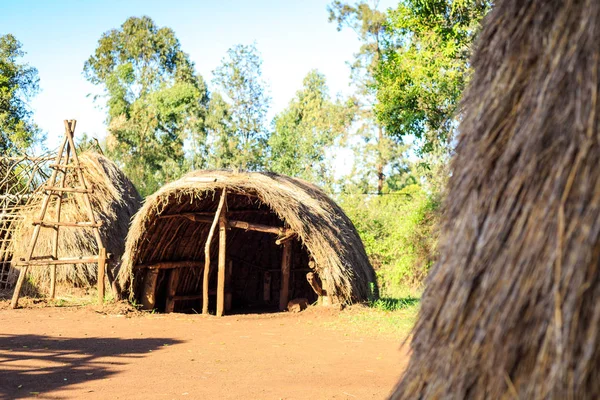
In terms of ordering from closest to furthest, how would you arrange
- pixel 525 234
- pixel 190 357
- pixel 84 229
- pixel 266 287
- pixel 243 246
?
1. pixel 525 234
2. pixel 190 357
3. pixel 84 229
4. pixel 243 246
5. pixel 266 287

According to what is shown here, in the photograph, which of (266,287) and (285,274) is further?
(266,287)

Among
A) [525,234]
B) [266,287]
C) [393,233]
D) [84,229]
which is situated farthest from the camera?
[393,233]

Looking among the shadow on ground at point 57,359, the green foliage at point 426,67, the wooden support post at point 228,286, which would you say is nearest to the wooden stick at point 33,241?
the shadow on ground at point 57,359

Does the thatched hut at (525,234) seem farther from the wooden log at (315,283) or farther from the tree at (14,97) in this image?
the tree at (14,97)

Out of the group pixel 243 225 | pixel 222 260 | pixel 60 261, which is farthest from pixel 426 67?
pixel 60 261

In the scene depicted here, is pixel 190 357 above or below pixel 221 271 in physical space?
below

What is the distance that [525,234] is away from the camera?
7.54 ft

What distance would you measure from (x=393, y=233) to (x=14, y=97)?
18.3 meters

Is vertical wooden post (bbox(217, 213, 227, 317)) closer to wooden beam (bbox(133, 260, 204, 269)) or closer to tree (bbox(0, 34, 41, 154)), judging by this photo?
wooden beam (bbox(133, 260, 204, 269))

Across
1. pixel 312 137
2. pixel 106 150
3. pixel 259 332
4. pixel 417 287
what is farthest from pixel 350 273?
pixel 106 150

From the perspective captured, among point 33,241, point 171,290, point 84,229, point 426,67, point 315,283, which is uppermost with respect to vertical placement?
point 426,67

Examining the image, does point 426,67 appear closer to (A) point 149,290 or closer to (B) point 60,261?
(A) point 149,290

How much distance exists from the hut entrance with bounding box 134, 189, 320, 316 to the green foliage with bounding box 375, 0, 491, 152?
3.53 meters

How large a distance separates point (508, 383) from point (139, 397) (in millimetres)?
4087
